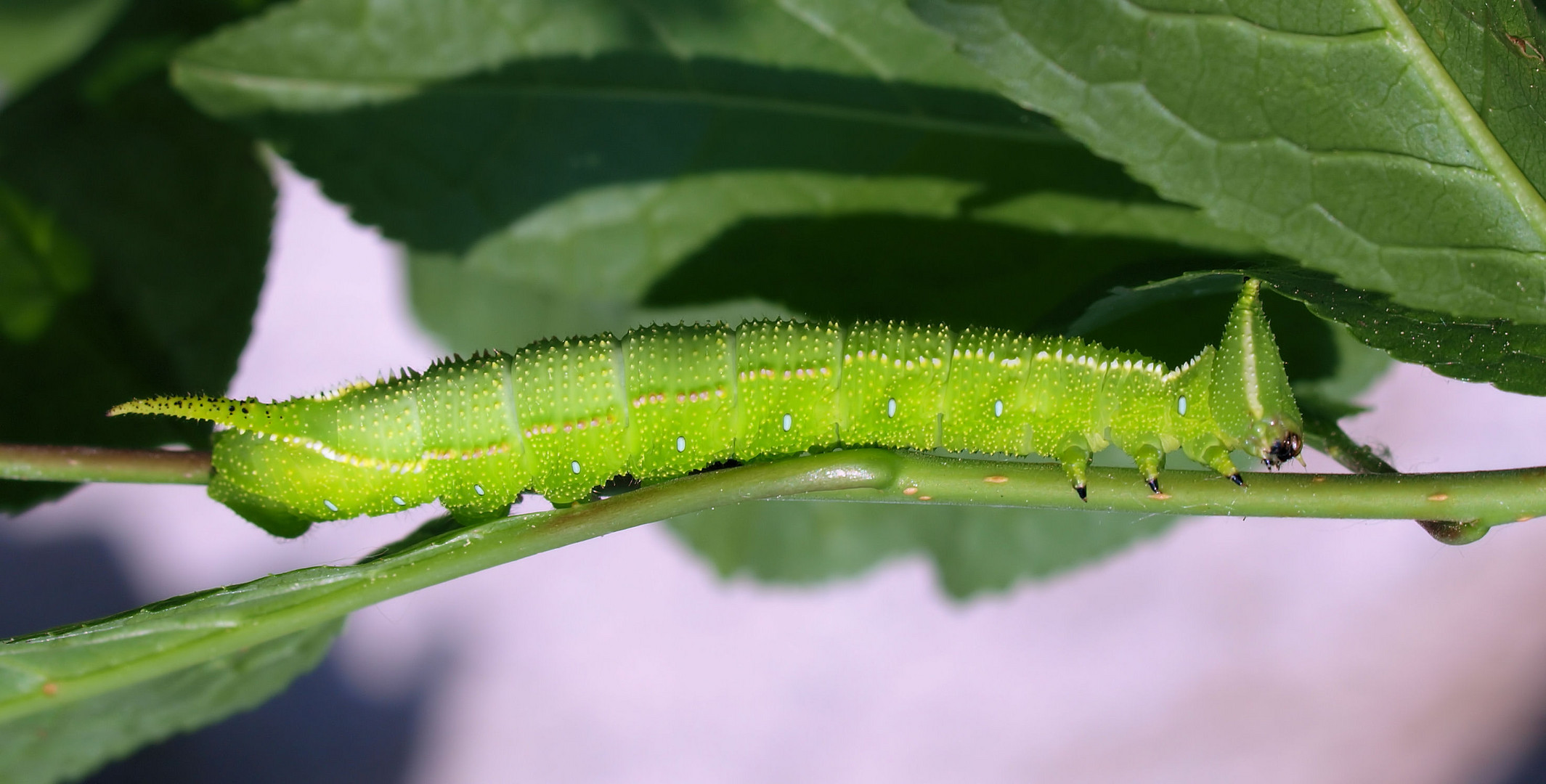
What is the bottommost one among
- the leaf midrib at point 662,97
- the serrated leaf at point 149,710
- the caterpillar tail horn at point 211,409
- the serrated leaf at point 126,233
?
the serrated leaf at point 149,710

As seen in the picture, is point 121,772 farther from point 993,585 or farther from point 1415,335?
point 1415,335

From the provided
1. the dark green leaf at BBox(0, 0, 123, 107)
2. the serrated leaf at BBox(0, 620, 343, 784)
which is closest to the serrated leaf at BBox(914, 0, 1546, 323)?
the serrated leaf at BBox(0, 620, 343, 784)

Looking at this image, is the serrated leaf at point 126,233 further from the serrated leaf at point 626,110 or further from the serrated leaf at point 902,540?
the serrated leaf at point 902,540

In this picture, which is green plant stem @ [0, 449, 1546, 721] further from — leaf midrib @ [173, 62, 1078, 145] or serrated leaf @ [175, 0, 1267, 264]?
leaf midrib @ [173, 62, 1078, 145]

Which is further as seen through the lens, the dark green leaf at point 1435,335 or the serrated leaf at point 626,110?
the serrated leaf at point 626,110

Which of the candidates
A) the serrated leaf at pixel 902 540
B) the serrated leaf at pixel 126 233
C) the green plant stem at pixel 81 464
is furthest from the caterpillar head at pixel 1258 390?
the serrated leaf at pixel 126 233

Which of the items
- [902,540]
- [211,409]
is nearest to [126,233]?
[211,409]

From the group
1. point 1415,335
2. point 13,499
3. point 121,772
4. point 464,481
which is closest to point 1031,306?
point 1415,335
